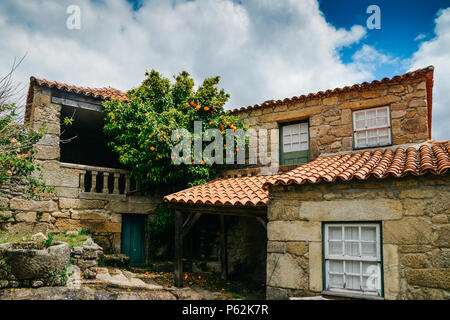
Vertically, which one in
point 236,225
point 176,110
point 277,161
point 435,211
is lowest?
point 236,225

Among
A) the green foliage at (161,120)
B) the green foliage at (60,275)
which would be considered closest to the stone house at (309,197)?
the green foliage at (161,120)

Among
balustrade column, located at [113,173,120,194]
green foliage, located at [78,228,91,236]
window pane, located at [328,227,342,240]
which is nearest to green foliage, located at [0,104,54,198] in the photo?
green foliage, located at [78,228,91,236]

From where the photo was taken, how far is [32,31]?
5.96m

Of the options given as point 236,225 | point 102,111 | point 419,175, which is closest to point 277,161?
point 236,225

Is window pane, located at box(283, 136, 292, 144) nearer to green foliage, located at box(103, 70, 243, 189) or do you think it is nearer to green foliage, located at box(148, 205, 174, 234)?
green foliage, located at box(103, 70, 243, 189)

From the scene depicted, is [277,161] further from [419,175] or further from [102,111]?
[102,111]

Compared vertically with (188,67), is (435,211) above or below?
below

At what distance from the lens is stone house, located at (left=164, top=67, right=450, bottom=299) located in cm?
513

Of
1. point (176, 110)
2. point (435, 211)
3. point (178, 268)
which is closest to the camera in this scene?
point (435, 211)

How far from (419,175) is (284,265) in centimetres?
276

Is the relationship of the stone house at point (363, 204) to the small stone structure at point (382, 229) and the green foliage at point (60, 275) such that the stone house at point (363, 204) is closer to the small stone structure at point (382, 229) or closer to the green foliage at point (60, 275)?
the small stone structure at point (382, 229)

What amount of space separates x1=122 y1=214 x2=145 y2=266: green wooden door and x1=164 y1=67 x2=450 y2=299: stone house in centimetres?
259

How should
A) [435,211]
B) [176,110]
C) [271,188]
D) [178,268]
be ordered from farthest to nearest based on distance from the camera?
[176,110], [178,268], [271,188], [435,211]

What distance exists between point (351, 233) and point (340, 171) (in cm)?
115
